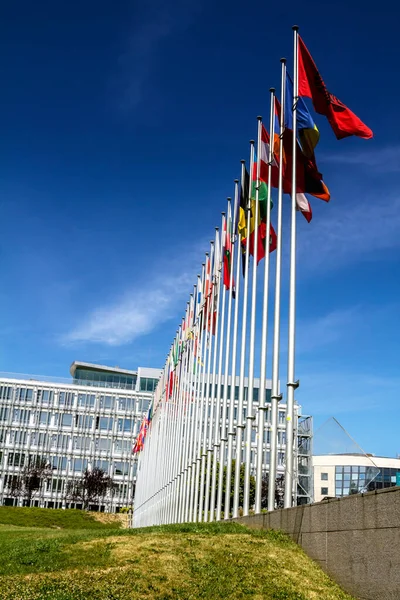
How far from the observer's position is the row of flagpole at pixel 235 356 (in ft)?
66.8

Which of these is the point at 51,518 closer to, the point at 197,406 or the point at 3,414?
the point at 197,406

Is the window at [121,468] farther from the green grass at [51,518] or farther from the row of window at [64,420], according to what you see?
the green grass at [51,518]

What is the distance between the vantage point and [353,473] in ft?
54.8

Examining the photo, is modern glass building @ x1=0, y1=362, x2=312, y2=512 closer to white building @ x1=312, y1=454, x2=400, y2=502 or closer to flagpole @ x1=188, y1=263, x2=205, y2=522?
flagpole @ x1=188, y1=263, x2=205, y2=522

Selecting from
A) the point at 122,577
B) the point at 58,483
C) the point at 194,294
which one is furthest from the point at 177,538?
the point at 58,483

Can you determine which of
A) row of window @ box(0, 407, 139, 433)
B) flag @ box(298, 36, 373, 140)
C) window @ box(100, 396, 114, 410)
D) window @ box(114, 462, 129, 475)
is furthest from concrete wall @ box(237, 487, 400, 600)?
window @ box(100, 396, 114, 410)

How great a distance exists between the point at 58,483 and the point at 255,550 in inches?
3587

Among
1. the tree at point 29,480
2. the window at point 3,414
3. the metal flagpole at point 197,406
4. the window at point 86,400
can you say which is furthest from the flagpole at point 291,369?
the window at point 3,414

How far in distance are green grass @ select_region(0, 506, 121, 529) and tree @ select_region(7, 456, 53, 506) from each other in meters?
21.6

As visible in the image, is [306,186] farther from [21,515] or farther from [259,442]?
[21,515]

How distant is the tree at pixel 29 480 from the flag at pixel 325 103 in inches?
3203

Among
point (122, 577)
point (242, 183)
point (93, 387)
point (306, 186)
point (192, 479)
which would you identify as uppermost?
point (93, 387)

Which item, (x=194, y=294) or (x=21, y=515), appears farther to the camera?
(x=21, y=515)

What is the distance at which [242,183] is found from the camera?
27797 mm
